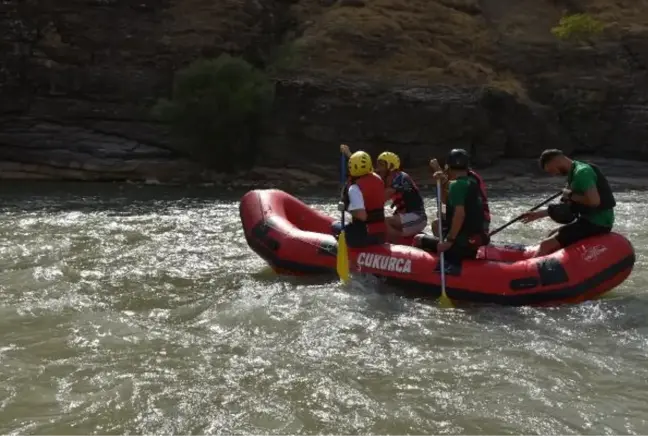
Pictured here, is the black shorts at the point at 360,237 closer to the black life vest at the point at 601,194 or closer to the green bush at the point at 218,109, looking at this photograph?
the black life vest at the point at 601,194

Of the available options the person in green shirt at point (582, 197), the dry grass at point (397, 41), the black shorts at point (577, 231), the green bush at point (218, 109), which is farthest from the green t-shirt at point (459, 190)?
the dry grass at point (397, 41)

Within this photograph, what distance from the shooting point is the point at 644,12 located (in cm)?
2527

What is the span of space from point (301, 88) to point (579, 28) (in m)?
9.72

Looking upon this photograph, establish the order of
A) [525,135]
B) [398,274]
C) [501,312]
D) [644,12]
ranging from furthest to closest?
[644,12], [525,135], [398,274], [501,312]

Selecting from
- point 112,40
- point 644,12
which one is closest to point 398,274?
point 112,40

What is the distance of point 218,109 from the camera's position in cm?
1866

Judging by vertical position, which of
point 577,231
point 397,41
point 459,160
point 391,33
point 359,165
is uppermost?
point 391,33

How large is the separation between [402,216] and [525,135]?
14.1m

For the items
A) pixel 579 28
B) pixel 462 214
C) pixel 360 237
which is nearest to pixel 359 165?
pixel 360 237

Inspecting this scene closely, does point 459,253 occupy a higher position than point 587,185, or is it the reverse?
point 587,185

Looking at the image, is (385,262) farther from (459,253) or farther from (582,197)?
(582,197)

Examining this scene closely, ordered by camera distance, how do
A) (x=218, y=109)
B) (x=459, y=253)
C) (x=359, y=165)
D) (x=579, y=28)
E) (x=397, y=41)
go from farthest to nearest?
(x=579, y=28), (x=397, y=41), (x=218, y=109), (x=359, y=165), (x=459, y=253)

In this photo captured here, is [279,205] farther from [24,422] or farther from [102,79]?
[102,79]

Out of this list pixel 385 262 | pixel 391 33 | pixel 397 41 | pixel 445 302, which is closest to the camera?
pixel 445 302
